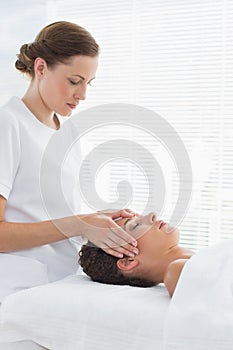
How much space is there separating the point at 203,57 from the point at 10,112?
1.53m

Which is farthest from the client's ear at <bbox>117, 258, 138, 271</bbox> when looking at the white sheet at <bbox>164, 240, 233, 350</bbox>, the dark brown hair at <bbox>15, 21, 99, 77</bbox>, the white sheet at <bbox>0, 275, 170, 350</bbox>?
the dark brown hair at <bbox>15, 21, 99, 77</bbox>

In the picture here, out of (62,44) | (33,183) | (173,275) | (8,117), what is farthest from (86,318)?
(62,44)

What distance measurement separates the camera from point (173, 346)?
130cm

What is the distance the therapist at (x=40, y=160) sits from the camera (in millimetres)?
1650

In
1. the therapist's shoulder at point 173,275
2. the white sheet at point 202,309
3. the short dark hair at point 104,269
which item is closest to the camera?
the white sheet at point 202,309

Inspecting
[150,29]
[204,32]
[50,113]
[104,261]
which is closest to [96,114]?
[150,29]

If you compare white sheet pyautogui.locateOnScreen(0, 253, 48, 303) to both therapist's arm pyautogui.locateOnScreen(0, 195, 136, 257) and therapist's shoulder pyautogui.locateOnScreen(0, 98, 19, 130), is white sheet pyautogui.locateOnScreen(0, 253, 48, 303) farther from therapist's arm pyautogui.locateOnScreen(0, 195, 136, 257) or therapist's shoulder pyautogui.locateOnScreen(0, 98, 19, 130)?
therapist's shoulder pyautogui.locateOnScreen(0, 98, 19, 130)

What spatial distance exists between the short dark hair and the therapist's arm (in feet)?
0.28

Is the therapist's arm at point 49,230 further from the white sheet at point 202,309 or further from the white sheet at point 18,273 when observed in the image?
the white sheet at point 202,309

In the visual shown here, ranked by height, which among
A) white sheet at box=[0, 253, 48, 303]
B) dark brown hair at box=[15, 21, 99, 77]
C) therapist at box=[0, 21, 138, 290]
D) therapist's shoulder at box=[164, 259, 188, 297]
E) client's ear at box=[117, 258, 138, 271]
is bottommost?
A: white sheet at box=[0, 253, 48, 303]

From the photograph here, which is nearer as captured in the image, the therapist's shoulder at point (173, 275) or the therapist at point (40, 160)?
the therapist's shoulder at point (173, 275)

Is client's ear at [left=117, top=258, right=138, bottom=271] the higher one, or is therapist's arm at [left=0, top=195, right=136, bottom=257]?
therapist's arm at [left=0, top=195, right=136, bottom=257]

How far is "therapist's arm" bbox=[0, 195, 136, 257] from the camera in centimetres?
164

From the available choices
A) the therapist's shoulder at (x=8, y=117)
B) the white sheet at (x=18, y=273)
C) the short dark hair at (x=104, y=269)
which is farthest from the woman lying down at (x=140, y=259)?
the therapist's shoulder at (x=8, y=117)
